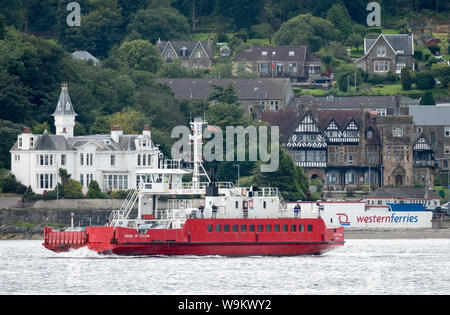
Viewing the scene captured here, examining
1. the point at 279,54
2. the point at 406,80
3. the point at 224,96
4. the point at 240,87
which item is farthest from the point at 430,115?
the point at 279,54

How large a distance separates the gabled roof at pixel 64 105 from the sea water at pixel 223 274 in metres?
34.5

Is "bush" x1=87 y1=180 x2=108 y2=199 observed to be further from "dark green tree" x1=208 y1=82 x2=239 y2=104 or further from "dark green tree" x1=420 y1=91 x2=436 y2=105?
"dark green tree" x1=420 y1=91 x2=436 y2=105

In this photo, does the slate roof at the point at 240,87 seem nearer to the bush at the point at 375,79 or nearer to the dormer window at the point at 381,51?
the bush at the point at 375,79

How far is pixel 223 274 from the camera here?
7312 centimetres

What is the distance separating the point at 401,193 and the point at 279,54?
67541 mm

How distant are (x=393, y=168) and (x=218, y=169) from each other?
29.8 m

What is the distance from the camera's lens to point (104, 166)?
120000mm

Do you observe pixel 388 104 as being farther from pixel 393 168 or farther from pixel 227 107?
pixel 227 107

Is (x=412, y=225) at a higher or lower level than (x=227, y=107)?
lower

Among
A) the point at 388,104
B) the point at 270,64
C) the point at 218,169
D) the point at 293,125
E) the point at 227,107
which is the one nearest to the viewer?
the point at 218,169

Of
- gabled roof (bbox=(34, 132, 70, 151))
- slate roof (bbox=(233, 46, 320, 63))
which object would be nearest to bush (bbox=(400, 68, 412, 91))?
slate roof (bbox=(233, 46, 320, 63))
